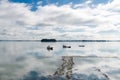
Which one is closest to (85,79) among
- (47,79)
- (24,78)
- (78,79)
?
(78,79)

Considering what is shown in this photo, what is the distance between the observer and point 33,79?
33.8 metres

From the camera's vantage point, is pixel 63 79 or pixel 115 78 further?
pixel 115 78

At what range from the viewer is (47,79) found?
1337 inches

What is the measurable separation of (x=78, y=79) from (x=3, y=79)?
37.3 ft

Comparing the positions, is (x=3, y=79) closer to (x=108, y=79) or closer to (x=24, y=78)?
(x=24, y=78)

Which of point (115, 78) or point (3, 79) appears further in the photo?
point (115, 78)

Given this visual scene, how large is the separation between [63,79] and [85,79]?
11.6ft

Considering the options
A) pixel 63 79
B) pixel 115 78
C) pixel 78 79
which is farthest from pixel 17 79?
pixel 115 78

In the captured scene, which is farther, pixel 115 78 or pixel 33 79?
pixel 115 78

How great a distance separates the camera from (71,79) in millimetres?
34312

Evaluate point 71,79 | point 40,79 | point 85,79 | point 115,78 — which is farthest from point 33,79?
point 115,78

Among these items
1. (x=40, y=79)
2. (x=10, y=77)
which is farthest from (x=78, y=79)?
(x=10, y=77)

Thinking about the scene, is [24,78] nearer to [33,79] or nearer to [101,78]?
[33,79]

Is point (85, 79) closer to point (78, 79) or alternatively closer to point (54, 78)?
point (78, 79)
